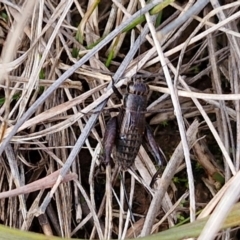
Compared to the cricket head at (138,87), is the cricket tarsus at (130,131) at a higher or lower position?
lower

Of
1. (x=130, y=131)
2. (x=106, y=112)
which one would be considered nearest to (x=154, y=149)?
(x=130, y=131)

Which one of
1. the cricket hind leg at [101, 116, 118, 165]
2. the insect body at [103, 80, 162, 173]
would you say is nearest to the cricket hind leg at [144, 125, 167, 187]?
the insect body at [103, 80, 162, 173]

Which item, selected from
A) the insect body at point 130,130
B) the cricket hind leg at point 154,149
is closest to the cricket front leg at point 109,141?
the insect body at point 130,130

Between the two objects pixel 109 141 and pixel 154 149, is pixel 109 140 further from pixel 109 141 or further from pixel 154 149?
pixel 154 149

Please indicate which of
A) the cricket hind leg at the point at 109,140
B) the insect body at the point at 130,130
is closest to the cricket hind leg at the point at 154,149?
the insect body at the point at 130,130

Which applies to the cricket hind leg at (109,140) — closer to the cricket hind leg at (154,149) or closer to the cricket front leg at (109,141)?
the cricket front leg at (109,141)

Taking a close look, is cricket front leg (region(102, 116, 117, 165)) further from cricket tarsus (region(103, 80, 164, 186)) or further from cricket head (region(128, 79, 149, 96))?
cricket head (region(128, 79, 149, 96))

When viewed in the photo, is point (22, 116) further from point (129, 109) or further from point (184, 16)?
point (184, 16)

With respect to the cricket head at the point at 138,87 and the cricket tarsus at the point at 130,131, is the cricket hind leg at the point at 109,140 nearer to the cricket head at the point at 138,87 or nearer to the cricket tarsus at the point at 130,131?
the cricket tarsus at the point at 130,131
